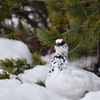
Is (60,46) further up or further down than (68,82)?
further up

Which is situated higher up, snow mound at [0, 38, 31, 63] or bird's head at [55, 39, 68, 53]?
bird's head at [55, 39, 68, 53]

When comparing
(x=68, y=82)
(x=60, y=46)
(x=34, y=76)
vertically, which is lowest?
(x=34, y=76)

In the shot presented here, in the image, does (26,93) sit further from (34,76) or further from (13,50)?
(13,50)

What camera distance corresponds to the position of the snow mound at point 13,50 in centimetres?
275

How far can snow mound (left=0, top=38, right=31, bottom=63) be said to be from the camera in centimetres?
275

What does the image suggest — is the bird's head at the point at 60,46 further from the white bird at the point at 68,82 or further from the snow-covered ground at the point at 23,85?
the snow-covered ground at the point at 23,85

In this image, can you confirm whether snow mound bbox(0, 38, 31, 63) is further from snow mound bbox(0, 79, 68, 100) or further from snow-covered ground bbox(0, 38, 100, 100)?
snow mound bbox(0, 79, 68, 100)

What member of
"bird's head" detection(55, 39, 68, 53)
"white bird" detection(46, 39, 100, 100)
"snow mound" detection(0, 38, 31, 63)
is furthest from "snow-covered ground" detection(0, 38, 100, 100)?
"bird's head" detection(55, 39, 68, 53)

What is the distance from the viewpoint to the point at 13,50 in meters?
2.88

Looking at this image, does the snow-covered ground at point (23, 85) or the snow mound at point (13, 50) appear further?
the snow mound at point (13, 50)

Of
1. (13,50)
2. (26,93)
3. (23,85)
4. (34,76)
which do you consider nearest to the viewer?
(26,93)

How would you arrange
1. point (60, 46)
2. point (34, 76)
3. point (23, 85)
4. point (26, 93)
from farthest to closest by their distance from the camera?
point (34, 76) → point (60, 46) → point (23, 85) → point (26, 93)

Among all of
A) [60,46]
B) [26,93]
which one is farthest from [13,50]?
[26,93]

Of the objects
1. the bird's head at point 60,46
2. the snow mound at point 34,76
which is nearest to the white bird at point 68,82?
the bird's head at point 60,46
